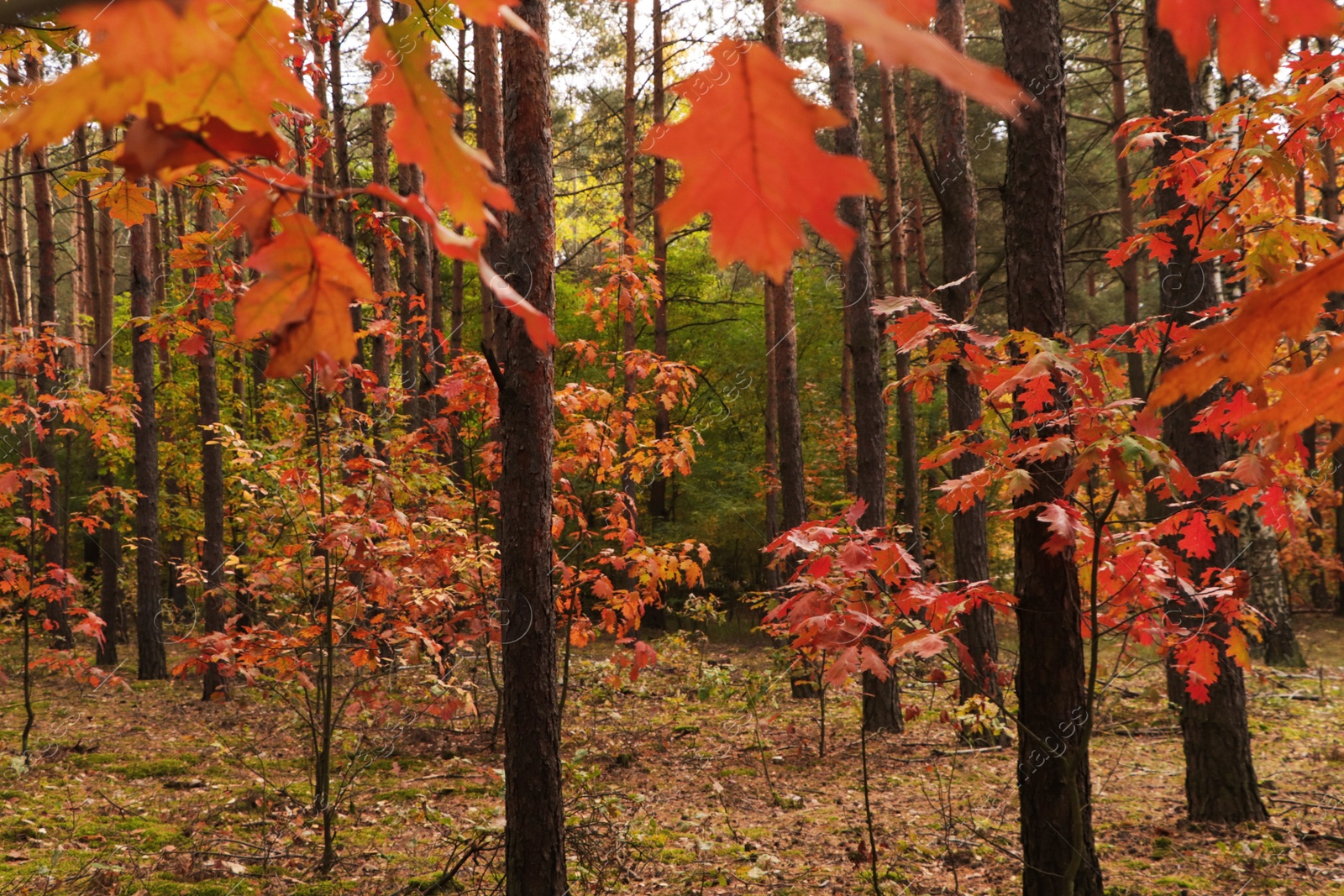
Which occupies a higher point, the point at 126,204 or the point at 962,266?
the point at 962,266

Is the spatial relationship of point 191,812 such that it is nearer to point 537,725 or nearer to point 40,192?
point 537,725

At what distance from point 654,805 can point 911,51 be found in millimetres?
5368

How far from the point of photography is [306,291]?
645 mm

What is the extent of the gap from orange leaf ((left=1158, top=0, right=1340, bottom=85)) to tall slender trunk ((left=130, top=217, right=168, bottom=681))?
9.63 m

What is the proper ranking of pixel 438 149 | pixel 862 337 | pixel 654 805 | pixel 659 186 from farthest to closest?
1. pixel 659 186
2. pixel 862 337
3. pixel 654 805
4. pixel 438 149

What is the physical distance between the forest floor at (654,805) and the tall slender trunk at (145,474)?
1663 millimetres

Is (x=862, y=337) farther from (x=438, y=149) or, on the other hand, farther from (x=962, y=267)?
(x=438, y=149)

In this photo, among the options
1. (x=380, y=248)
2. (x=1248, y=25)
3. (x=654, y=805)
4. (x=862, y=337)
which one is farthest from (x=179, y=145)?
(x=380, y=248)

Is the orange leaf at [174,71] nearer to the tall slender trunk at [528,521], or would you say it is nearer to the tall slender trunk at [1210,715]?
the tall slender trunk at [528,521]

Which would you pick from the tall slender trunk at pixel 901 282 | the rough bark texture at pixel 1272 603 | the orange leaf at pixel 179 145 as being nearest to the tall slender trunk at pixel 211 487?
the tall slender trunk at pixel 901 282

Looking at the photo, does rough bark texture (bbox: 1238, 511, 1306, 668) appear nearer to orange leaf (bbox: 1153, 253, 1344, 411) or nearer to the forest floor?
the forest floor

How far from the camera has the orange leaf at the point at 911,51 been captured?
0.36 meters

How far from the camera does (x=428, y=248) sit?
1066cm

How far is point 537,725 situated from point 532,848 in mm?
434
